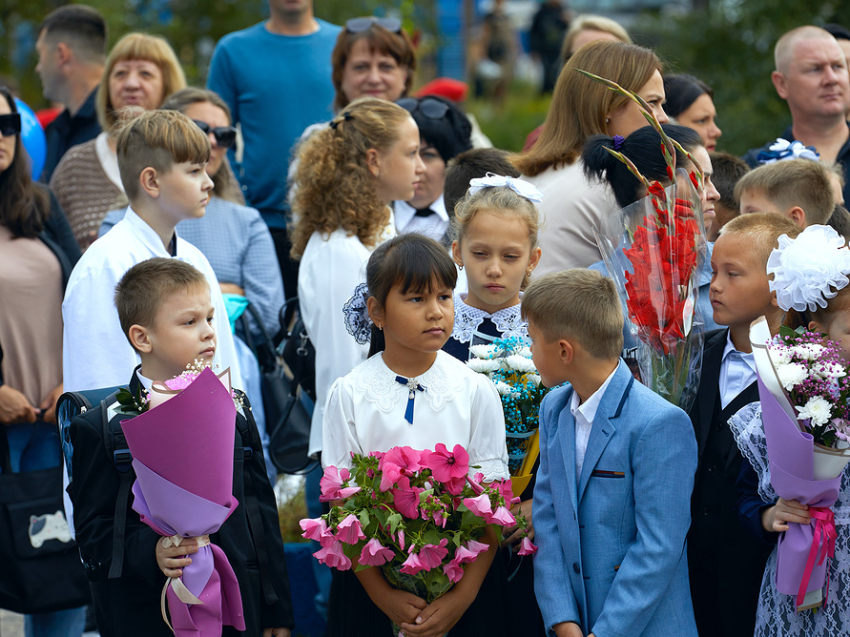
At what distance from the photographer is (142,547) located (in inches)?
120

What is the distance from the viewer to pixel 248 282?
4.99 meters

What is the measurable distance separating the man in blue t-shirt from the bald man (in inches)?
105

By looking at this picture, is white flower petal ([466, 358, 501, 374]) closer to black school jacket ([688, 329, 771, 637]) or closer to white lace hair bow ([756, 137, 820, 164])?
black school jacket ([688, 329, 771, 637])

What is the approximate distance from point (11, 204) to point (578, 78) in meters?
2.63

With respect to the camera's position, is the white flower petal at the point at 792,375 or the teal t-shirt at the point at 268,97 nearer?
the white flower petal at the point at 792,375

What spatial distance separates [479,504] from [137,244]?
1789 mm

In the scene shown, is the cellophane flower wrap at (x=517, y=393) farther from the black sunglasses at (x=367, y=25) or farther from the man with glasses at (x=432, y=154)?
the black sunglasses at (x=367, y=25)

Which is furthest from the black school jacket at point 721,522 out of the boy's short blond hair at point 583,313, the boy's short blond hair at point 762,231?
the boy's short blond hair at point 583,313

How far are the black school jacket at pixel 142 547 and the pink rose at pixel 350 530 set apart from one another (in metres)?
0.49

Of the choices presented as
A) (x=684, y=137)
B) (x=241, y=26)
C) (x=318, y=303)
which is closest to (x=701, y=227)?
(x=684, y=137)

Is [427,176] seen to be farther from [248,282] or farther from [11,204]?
[11,204]

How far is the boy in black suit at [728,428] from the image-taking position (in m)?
3.28

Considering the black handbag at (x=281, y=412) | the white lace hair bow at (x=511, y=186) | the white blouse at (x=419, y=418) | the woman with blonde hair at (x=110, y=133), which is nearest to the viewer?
the white blouse at (x=419, y=418)

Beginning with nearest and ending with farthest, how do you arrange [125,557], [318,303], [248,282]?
1. [125,557]
2. [318,303]
3. [248,282]
